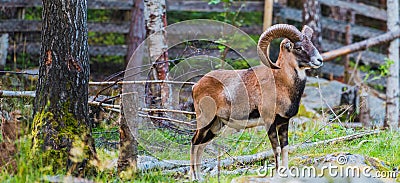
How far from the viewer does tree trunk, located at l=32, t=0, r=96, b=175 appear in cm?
574

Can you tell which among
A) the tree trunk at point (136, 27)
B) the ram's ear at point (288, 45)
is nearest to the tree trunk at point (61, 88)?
the ram's ear at point (288, 45)

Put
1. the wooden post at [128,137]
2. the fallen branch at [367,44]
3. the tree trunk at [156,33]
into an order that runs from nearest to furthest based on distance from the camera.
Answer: the wooden post at [128,137]
the tree trunk at [156,33]
the fallen branch at [367,44]

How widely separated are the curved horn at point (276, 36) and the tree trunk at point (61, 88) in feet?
5.39

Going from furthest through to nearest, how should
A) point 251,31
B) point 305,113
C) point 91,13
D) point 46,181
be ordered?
point 91,13
point 251,31
point 305,113
point 46,181

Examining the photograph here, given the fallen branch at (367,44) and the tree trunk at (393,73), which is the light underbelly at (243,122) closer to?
the tree trunk at (393,73)

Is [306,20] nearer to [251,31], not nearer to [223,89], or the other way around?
[251,31]

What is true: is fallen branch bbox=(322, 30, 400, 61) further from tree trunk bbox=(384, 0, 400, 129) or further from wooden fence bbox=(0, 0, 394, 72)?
wooden fence bbox=(0, 0, 394, 72)

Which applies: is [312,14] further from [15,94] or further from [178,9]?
[15,94]

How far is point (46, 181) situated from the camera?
4895mm

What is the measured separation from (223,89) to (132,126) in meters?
0.91

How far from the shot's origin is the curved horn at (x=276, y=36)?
588 cm

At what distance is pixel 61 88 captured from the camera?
18.9 ft

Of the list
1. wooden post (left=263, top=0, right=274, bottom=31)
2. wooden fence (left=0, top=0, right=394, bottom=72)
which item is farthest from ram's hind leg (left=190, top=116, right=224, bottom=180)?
wooden post (left=263, top=0, right=274, bottom=31)

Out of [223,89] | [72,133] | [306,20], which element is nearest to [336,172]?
[223,89]
